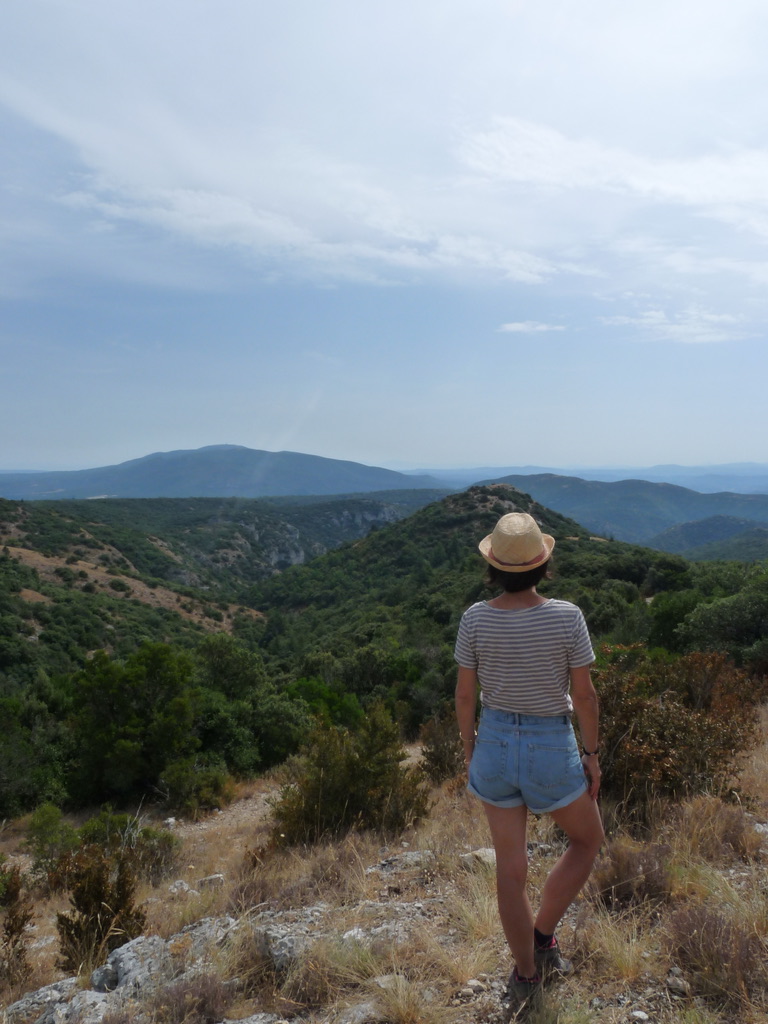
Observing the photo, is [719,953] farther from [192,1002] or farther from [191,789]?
[191,789]

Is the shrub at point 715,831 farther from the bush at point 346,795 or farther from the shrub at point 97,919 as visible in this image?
the shrub at point 97,919

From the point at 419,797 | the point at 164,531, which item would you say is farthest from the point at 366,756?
the point at 164,531

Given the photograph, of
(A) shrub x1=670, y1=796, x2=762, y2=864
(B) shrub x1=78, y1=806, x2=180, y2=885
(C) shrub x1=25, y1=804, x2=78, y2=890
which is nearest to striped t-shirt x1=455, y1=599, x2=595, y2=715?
(A) shrub x1=670, y1=796, x2=762, y2=864

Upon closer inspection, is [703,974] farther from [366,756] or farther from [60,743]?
[60,743]

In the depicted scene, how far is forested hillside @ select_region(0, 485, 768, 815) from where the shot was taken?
11281 millimetres

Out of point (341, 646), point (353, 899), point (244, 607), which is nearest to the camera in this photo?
point (353, 899)

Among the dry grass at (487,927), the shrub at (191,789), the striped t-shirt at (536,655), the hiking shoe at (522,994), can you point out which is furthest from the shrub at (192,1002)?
the shrub at (191,789)

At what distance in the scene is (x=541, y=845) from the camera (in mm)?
3801

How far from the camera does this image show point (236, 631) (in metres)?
47.7

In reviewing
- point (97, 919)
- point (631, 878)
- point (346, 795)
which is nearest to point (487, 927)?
point (631, 878)

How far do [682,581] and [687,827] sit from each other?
26.1 metres

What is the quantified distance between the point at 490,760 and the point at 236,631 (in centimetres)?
4798

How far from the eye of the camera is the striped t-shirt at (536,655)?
2.15m

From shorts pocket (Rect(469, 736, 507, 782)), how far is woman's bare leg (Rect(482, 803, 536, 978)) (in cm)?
11
